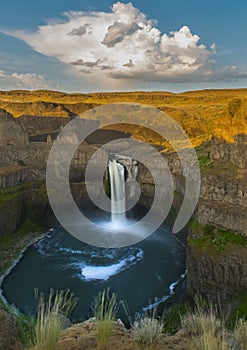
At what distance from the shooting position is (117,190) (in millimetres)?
51531

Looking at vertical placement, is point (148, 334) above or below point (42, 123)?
below

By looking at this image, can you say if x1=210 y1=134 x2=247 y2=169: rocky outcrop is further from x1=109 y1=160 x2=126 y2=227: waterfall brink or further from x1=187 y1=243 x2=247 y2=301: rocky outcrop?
x1=109 y1=160 x2=126 y2=227: waterfall brink

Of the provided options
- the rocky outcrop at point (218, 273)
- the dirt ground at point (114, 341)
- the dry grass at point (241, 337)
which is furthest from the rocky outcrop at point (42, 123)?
the dry grass at point (241, 337)

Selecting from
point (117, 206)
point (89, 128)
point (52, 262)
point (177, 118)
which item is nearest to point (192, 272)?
point (52, 262)

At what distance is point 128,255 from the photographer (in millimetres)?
36781

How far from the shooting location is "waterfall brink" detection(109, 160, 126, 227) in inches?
1991

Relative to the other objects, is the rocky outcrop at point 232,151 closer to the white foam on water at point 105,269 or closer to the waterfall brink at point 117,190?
the white foam on water at point 105,269

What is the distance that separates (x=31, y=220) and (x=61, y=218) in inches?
169

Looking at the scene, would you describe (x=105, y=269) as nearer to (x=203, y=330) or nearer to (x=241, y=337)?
(x=203, y=330)

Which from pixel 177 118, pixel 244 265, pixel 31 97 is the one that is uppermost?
pixel 31 97

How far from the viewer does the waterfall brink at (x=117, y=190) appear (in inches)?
1991

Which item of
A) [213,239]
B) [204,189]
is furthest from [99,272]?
[204,189]

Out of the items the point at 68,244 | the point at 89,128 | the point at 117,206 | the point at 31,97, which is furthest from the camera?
the point at 31,97

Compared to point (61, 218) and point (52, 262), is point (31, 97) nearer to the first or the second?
point (61, 218)
